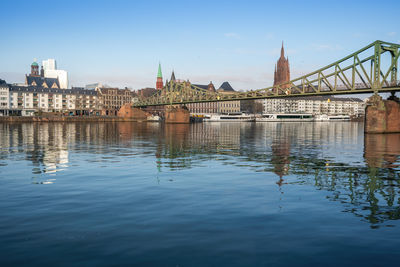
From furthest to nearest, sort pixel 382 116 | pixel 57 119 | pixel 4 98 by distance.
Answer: pixel 4 98
pixel 57 119
pixel 382 116

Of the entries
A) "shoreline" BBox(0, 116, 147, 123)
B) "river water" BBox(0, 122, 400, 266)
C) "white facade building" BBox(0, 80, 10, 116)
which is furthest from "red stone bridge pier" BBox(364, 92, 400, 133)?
"white facade building" BBox(0, 80, 10, 116)

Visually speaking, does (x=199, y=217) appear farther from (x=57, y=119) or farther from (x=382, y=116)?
(x=57, y=119)

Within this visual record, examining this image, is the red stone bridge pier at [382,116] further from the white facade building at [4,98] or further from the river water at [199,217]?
the white facade building at [4,98]

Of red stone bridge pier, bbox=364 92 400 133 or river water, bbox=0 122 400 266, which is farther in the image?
red stone bridge pier, bbox=364 92 400 133

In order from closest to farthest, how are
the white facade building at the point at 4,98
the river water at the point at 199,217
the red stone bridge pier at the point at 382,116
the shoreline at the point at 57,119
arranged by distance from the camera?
1. the river water at the point at 199,217
2. the red stone bridge pier at the point at 382,116
3. the shoreline at the point at 57,119
4. the white facade building at the point at 4,98

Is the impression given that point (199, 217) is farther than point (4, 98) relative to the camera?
No

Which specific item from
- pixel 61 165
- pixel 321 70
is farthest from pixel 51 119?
pixel 61 165

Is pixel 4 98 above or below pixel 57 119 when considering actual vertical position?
above

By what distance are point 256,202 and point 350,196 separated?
4.38 meters

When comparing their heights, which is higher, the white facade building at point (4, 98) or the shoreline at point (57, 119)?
the white facade building at point (4, 98)

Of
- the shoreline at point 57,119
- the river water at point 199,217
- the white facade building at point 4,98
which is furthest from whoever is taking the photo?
the white facade building at point 4,98

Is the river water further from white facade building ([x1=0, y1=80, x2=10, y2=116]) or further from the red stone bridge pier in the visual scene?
white facade building ([x1=0, y1=80, x2=10, y2=116])

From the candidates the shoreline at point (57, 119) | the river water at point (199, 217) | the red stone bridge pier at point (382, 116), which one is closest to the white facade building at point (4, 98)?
the shoreline at point (57, 119)

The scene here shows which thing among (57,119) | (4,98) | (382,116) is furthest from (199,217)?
(4,98)
